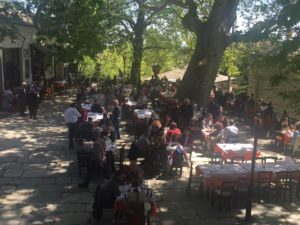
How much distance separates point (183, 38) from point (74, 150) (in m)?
24.3

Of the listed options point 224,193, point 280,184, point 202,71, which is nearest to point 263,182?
point 280,184

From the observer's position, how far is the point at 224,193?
10.7 m

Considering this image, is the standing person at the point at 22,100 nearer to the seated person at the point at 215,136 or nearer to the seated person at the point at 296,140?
the seated person at the point at 215,136

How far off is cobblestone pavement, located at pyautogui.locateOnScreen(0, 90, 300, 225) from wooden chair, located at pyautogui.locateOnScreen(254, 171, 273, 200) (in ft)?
1.15

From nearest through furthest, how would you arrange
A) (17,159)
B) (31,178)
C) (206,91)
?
1. (31,178)
2. (17,159)
3. (206,91)

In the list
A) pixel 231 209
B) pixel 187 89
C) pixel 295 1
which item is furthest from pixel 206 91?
pixel 295 1

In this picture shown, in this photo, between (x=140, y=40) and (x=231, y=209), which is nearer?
(x=231, y=209)

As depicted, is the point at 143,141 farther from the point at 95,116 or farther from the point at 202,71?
the point at 202,71

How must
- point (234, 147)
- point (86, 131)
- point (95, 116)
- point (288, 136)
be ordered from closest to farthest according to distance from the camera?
point (234, 147) → point (86, 131) → point (288, 136) → point (95, 116)

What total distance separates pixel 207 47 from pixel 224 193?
12656mm

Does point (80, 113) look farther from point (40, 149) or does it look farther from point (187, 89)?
point (187, 89)

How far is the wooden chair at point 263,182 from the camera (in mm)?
11414

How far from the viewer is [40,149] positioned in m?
15.8

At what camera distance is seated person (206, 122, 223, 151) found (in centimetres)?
1548
